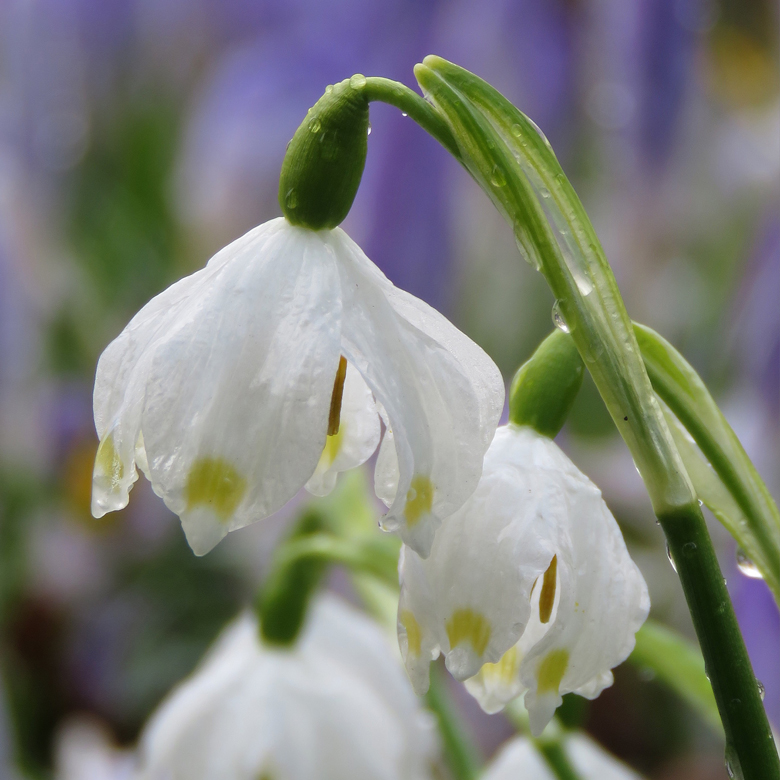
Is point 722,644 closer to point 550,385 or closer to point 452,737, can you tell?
point 550,385

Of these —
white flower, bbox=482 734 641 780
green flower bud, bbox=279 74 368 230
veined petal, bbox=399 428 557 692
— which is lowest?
white flower, bbox=482 734 641 780

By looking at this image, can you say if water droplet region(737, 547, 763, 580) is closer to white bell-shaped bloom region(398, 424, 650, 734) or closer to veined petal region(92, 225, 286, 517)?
white bell-shaped bloom region(398, 424, 650, 734)

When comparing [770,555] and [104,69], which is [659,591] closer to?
[770,555]

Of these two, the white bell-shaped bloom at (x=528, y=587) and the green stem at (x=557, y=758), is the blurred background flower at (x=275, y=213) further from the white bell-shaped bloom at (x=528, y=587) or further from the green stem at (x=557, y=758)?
the white bell-shaped bloom at (x=528, y=587)

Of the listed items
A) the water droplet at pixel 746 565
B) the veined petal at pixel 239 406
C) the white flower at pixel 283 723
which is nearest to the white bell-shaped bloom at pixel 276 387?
the veined petal at pixel 239 406

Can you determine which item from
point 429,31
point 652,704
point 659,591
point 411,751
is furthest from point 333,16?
point 411,751

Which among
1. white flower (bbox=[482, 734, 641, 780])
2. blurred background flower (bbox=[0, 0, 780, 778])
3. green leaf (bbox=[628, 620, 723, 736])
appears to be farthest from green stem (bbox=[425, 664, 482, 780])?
blurred background flower (bbox=[0, 0, 780, 778])
